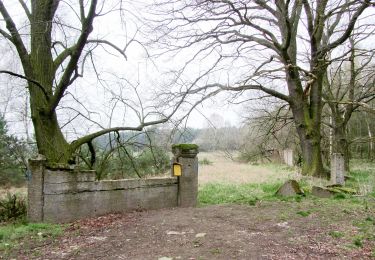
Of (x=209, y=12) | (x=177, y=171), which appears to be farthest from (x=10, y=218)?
(x=209, y=12)

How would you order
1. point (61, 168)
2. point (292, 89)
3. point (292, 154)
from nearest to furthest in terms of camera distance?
point (61, 168) < point (292, 89) < point (292, 154)

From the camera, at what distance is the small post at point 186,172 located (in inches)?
348

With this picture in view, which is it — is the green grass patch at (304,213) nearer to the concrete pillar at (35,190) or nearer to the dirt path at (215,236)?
the dirt path at (215,236)

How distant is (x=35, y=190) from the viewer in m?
7.22

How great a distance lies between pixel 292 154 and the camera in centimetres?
2681

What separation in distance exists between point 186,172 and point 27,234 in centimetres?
388

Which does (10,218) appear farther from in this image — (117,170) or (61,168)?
(117,170)

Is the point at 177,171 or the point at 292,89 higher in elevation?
the point at 292,89

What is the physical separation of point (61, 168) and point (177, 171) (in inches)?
109

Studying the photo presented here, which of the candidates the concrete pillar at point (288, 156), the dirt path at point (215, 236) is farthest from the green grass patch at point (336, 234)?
the concrete pillar at point (288, 156)

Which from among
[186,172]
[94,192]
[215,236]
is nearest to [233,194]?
[186,172]

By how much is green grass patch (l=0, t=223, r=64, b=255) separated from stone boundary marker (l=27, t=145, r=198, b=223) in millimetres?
507

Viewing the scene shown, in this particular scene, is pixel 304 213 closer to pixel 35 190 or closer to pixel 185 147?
pixel 185 147

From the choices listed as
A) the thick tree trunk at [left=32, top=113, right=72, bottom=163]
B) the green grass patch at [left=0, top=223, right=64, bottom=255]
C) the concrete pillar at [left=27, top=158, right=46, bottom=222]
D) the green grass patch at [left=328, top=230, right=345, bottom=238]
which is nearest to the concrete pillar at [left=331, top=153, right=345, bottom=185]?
the green grass patch at [left=328, top=230, right=345, bottom=238]
